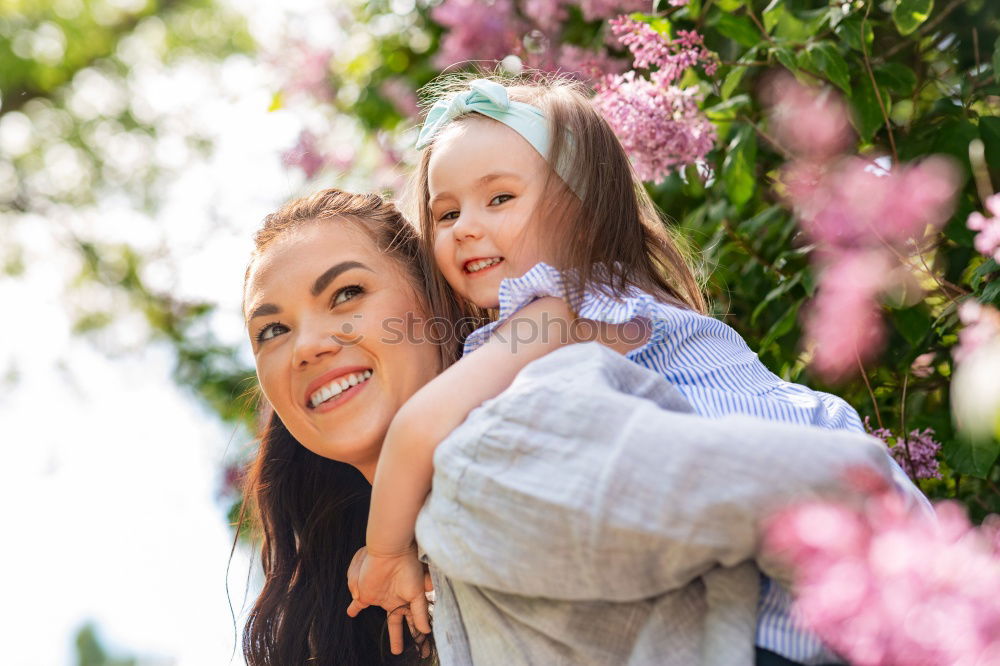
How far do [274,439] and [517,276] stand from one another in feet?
2.33

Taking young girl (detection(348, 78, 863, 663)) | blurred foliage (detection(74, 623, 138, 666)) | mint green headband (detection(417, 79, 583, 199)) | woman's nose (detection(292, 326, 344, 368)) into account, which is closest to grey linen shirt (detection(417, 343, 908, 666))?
young girl (detection(348, 78, 863, 663))

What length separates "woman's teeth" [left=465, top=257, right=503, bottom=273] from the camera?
5.72ft

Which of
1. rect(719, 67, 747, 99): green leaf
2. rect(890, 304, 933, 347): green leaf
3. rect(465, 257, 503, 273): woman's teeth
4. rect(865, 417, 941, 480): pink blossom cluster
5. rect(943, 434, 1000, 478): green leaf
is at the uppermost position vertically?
rect(719, 67, 747, 99): green leaf

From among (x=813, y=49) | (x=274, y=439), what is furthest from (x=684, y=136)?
(x=274, y=439)

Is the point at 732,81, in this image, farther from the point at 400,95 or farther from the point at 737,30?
the point at 400,95

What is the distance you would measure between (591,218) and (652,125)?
58cm

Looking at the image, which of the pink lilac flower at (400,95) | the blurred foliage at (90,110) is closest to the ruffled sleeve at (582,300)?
the pink lilac flower at (400,95)

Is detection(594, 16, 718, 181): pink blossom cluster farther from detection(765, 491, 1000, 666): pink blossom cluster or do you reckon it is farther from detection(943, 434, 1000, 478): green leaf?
detection(765, 491, 1000, 666): pink blossom cluster

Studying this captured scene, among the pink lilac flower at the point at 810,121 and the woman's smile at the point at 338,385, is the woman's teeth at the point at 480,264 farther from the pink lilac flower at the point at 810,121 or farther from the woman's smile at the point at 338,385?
the pink lilac flower at the point at 810,121

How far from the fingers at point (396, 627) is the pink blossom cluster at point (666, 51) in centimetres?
129

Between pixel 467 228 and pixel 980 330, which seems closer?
pixel 980 330

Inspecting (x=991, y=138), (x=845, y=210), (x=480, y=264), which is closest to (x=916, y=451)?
(x=845, y=210)

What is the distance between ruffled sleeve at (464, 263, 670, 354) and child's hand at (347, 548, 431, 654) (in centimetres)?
39

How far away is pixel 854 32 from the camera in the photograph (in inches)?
84.6
